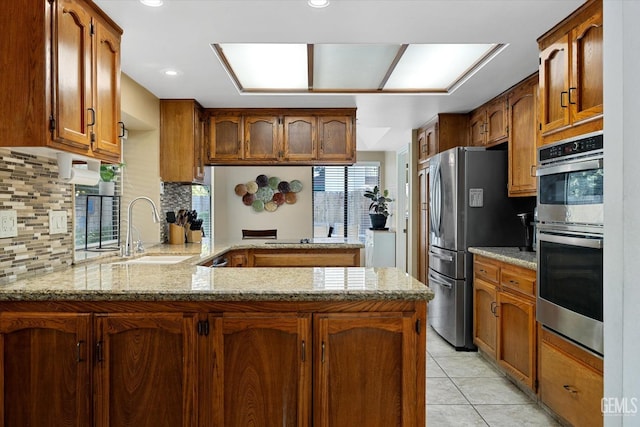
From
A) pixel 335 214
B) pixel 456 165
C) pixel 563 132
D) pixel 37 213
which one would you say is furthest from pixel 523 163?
pixel 335 214

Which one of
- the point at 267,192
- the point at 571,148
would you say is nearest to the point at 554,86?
the point at 571,148

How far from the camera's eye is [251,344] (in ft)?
5.85

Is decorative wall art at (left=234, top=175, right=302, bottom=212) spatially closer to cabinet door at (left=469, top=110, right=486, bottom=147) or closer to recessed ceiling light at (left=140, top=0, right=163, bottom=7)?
cabinet door at (left=469, top=110, right=486, bottom=147)

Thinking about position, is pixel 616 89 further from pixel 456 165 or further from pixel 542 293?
pixel 456 165

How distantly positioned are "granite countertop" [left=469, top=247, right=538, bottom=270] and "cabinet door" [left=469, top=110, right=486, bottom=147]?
3.63 ft

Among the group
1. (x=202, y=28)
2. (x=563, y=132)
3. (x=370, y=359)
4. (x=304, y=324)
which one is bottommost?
(x=370, y=359)

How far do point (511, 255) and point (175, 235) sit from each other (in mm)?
2860

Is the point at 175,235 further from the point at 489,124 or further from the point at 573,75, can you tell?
the point at 573,75

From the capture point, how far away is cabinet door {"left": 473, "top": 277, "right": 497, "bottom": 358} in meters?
3.38

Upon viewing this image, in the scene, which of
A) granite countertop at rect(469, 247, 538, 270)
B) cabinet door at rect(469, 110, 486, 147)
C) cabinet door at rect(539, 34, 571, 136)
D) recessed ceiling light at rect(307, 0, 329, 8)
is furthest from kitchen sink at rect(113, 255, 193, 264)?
cabinet door at rect(469, 110, 486, 147)

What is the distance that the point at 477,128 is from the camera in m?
4.27

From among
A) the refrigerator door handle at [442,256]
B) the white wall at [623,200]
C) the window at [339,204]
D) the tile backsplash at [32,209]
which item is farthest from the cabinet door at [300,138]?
the white wall at [623,200]

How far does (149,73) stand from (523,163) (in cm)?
290

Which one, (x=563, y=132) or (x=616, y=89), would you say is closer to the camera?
(x=616, y=89)
